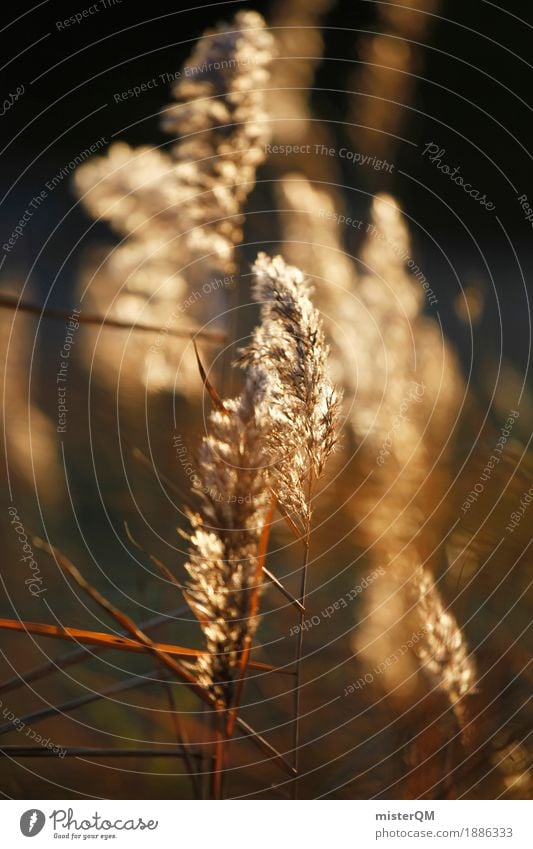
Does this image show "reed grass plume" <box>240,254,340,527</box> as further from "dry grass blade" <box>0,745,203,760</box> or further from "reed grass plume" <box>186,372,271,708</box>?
"dry grass blade" <box>0,745,203,760</box>

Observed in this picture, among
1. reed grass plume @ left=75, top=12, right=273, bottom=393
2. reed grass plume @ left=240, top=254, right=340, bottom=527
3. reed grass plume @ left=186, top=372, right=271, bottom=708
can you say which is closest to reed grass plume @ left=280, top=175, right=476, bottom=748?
reed grass plume @ left=75, top=12, right=273, bottom=393
